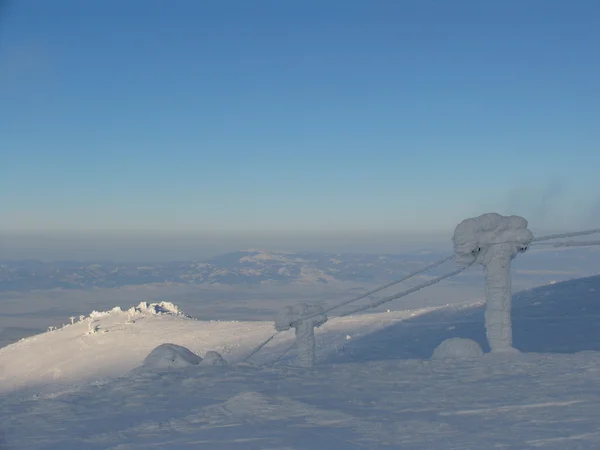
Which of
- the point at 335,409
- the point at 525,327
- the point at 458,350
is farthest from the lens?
the point at 525,327

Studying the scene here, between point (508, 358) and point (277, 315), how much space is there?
17.9 feet

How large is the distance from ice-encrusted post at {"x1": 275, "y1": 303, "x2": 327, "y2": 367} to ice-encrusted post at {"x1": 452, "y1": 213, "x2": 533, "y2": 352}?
12.2 ft

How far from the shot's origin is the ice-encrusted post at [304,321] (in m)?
14.1

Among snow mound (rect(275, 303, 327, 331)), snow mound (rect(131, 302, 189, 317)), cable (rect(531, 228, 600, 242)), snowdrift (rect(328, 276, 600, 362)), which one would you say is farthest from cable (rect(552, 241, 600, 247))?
snow mound (rect(131, 302, 189, 317))

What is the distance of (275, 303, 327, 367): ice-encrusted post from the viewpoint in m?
14.1

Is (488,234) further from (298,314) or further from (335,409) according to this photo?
(335,409)

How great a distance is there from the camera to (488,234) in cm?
1239

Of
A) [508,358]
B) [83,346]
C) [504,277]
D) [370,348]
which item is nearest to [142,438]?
[508,358]

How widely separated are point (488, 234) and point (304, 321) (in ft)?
15.6

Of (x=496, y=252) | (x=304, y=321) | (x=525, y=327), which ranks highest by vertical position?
(x=496, y=252)

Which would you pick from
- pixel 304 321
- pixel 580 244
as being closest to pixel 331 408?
pixel 304 321

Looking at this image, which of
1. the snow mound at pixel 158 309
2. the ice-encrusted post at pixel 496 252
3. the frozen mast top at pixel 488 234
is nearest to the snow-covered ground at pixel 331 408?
the ice-encrusted post at pixel 496 252

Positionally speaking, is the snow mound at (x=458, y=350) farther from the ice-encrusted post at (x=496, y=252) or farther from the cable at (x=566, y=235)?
the cable at (x=566, y=235)

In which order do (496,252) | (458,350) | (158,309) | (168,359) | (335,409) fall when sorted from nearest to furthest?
1. (335,409)
2. (458,350)
3. (496,252)
4. (168,359)
5. (158,309)
